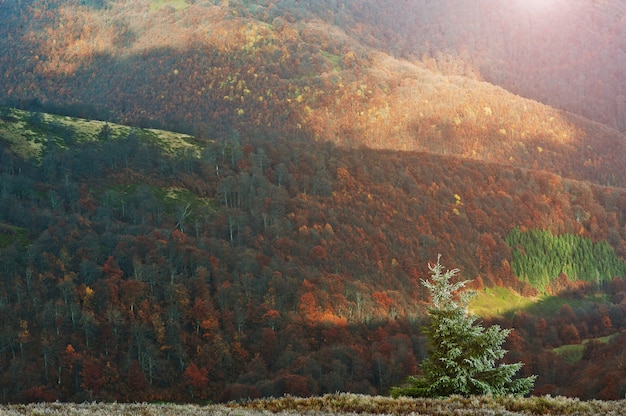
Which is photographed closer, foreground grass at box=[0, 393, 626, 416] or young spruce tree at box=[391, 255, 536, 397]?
foreground grass at box=[0, 393, 626, 416]

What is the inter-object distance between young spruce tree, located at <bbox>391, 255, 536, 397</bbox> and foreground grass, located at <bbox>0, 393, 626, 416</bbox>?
7.88 meters

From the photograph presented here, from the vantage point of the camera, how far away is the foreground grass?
30.2 m

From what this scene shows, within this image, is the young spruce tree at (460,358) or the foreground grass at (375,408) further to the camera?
the young spruce tree at (460,358)

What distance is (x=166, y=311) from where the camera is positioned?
191 meters

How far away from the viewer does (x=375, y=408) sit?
1294 inches

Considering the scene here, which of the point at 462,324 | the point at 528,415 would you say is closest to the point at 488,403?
the point at 528,415

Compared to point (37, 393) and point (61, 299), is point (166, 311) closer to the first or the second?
point (61, 299)

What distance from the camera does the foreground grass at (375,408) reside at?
30.2m

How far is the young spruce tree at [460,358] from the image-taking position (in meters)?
42.8

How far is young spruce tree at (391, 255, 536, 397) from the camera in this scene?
42.8m

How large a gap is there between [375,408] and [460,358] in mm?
12550

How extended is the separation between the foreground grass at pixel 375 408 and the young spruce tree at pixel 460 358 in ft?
25.9

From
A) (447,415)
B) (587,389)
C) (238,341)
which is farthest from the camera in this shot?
(238,341)

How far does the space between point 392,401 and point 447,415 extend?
16.4 ft
